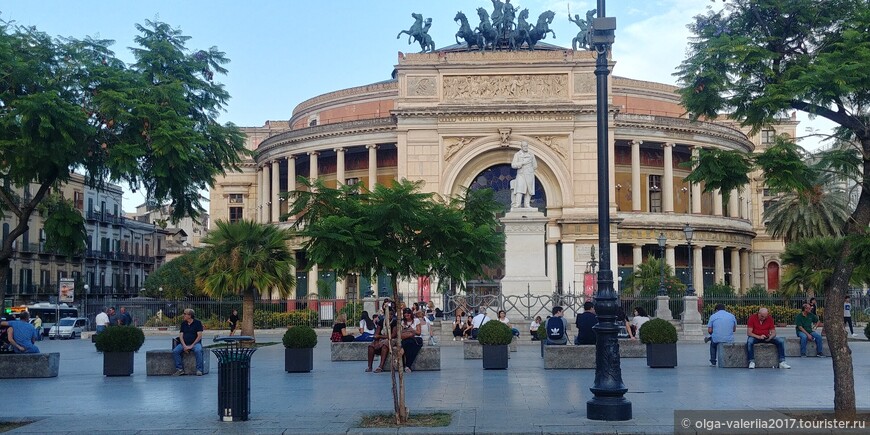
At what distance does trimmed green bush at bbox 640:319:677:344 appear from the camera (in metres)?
23.4

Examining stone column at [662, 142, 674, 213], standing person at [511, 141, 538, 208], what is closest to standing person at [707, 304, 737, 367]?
standing person at [511, 141, 538, 208]

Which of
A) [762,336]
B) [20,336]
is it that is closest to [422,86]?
[762,336]

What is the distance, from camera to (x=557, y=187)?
2527 inches

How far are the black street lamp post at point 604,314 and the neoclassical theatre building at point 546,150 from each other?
4079 centimetres

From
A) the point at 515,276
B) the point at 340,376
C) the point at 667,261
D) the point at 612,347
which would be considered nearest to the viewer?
the point at 612,347

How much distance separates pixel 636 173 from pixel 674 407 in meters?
55.1

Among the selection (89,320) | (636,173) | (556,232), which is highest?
(636,173)

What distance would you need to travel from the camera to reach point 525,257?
120 ft

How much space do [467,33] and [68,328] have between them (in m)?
32.1

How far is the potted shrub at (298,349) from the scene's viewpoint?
23469mm

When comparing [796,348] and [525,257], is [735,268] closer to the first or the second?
[525,257]

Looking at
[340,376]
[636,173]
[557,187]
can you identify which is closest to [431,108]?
[557,187]

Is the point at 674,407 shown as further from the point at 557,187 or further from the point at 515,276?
the point at 557,187

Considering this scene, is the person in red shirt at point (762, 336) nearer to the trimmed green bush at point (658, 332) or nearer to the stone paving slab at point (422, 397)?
the stone paving slab at point (422, 397)
